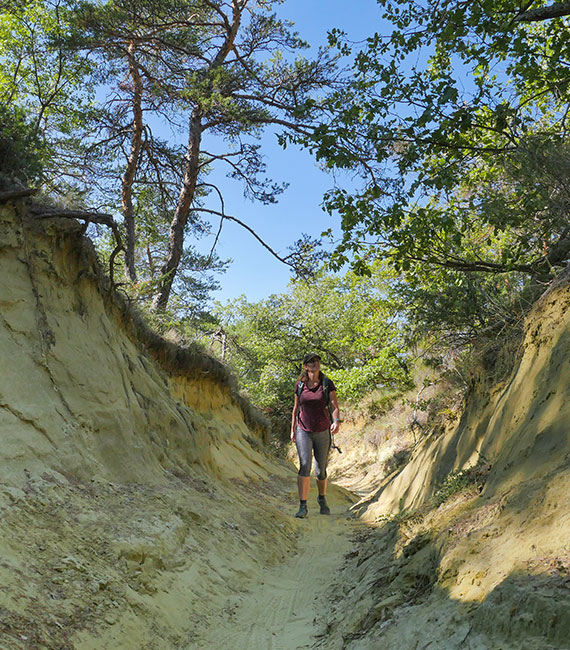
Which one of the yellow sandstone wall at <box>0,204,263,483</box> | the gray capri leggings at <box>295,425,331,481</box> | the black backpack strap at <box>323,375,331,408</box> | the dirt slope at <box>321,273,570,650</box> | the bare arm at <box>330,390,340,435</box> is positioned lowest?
the dirt slope at <box>321,273,570,650</box>

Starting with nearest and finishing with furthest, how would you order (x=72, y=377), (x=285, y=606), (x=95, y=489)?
(x=285, y=606)
(x=95, y=489)
(x=72, y=377)

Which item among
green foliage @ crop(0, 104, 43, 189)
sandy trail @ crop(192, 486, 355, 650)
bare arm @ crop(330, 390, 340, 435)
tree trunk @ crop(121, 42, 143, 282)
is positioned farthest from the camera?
tree trunk @ crop(121, 42, 143, 282)

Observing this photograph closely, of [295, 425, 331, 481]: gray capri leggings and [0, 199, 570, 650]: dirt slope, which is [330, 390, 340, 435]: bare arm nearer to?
[295, 425, 331, 481]: gray capri leggings

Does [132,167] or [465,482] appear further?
[132,167]

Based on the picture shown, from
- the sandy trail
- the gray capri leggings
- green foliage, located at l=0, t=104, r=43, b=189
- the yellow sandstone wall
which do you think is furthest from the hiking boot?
green foliage, located at l=0, t=104, r=43, b=189

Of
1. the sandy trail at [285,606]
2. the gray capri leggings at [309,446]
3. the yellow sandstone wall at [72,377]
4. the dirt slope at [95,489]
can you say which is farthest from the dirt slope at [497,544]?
the yellow sandstone wall at [72,377]

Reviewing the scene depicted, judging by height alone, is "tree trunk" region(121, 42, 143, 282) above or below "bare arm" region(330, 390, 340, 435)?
above

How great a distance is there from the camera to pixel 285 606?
4465mm

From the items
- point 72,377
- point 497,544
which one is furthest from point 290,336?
point 497,544

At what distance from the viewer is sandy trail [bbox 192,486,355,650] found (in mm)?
3652

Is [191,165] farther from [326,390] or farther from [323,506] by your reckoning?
[323,506]

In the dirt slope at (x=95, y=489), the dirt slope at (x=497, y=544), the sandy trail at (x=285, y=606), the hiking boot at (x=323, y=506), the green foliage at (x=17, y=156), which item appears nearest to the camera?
the dirt slope at (x=497, y=544)

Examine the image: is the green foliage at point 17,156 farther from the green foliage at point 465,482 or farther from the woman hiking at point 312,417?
the green foliage at point 465,482

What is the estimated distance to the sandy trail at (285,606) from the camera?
3.65 m
